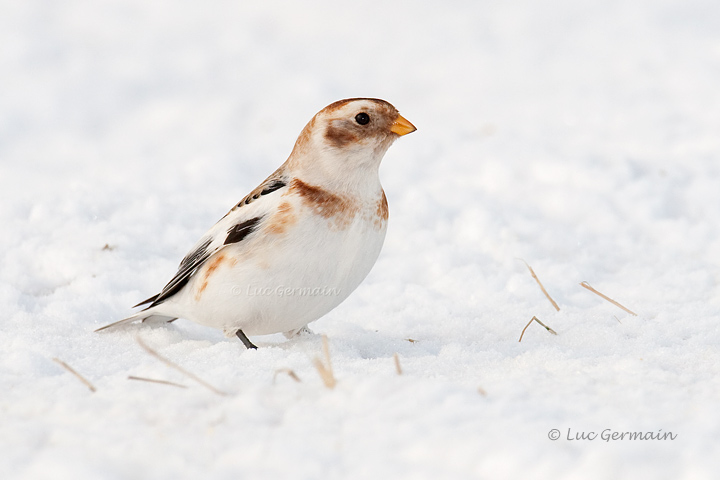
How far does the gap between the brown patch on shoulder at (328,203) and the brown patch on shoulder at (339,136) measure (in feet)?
0.96

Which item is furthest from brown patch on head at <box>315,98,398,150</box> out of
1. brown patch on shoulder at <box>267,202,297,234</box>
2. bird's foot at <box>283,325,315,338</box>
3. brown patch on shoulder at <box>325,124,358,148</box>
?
bird's foot at <box>283,325,315,338</box>

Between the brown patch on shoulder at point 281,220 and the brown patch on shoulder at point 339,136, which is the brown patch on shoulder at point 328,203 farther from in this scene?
the brown patch on shoulder at point 339,136

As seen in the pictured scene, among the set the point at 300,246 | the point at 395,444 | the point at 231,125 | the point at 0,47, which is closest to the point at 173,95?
the point at 231,125

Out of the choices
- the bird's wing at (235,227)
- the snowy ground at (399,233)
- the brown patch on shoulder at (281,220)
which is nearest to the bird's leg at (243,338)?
the snowy ground at (399,233)

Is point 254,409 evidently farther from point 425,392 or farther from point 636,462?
point 636,462

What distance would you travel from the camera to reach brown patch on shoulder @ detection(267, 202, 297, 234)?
11.8 ft

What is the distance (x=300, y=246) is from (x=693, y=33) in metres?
7.79

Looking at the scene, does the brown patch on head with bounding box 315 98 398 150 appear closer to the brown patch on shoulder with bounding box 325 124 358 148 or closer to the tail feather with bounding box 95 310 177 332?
the brown patch on shoulder with bounding box 325 124 358 148

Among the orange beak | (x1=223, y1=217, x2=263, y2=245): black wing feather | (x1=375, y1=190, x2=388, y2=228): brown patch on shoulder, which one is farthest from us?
the orange beak

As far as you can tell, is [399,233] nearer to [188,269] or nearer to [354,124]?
[354,124]

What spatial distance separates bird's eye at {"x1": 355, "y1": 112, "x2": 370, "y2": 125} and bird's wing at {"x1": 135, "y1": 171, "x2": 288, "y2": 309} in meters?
0.49

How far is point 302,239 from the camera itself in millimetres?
3570

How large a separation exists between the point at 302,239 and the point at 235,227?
409 millimetres

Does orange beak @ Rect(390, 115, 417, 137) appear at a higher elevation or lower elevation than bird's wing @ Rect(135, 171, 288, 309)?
higher
